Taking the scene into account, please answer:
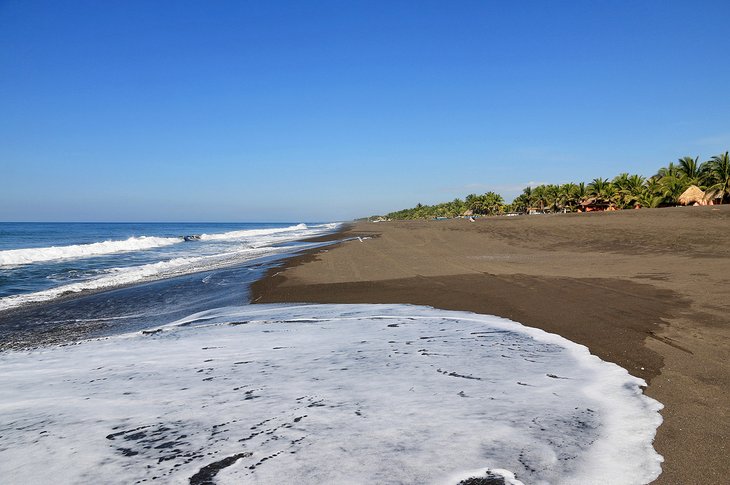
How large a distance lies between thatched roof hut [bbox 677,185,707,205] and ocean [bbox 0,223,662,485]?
47.6m

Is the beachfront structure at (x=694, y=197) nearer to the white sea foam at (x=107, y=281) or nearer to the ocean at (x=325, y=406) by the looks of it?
the ocean at (x=325, y=406)

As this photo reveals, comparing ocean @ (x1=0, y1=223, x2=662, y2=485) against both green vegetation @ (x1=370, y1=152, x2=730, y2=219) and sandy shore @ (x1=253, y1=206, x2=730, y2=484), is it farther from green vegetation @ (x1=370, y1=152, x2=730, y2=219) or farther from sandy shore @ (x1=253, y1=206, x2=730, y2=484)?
green vegetation @ (x1=370, y1=152, x2=730, y2=219)

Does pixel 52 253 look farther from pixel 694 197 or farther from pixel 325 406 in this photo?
pixel 694 197

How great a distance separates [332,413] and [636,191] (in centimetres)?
6000

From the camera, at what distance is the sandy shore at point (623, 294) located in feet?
10.7

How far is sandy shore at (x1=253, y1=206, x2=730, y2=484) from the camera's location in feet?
10.7

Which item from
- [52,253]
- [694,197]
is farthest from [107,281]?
[694,197]

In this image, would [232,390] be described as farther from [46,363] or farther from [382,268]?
[382,268]

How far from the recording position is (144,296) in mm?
11484

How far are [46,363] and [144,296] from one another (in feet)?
19.6

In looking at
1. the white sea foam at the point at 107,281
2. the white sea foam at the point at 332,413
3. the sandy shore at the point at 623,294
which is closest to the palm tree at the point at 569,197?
the sandy shore at the point at 623,294

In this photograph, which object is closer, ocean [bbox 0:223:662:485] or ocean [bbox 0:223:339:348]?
ocean [bbox 0:223:662:485]

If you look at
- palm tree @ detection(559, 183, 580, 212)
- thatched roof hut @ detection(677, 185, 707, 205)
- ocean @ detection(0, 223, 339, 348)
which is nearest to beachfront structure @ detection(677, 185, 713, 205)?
thatched roof hut @ detection(677, 185, 707, 205)

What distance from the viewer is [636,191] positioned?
51.2m
